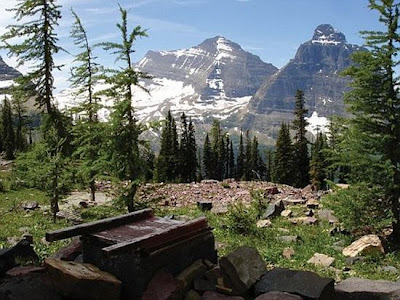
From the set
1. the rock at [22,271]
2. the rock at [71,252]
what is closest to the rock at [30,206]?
the rock at [71,252]

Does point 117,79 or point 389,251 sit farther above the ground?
point 117,79

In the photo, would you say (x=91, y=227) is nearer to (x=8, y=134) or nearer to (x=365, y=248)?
(x=365, y=248)

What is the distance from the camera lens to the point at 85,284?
245 inches

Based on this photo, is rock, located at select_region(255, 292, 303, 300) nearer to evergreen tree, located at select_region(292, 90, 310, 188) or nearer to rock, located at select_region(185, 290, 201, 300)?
rock, located at select_region(185, 290, 201, 300)

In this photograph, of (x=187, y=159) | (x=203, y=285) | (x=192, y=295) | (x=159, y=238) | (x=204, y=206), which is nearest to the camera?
(x=159, y=238)

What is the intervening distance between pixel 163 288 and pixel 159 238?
2.45 feet

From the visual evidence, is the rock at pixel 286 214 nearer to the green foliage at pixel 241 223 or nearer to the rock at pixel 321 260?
the green foliage at pixel 241 223

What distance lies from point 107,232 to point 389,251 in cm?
1044

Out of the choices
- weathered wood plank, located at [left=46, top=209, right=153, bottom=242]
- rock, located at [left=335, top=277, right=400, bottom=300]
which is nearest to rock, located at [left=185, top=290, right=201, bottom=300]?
weathered wood plank, located at [left=46, top=209, right=153, bottom=242]

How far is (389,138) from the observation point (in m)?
15.1

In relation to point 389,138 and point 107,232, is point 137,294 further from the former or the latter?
point 389,138

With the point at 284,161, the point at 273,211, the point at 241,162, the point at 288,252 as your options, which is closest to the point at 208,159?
the point at 241,162

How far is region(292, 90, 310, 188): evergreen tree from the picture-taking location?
69562 millimetres

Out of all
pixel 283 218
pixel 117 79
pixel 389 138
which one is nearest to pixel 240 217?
pixel 283 218
